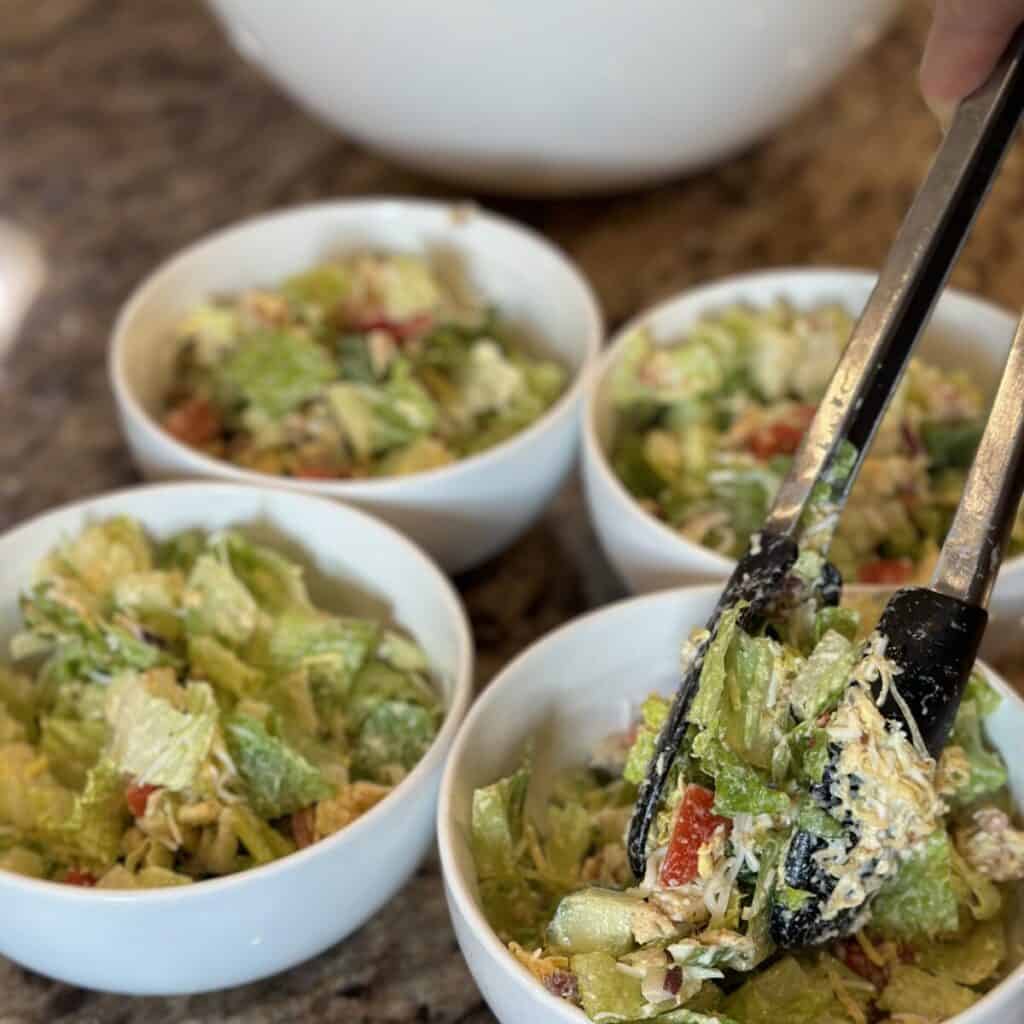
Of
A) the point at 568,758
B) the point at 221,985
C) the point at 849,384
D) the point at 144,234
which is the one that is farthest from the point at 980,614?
the point at 144,234

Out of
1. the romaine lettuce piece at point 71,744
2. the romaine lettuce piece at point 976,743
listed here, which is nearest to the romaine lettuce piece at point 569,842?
the romaine lettuce piece at point 976,743

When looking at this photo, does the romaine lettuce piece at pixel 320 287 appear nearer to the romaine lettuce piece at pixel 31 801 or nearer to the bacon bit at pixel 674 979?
the romaine lettuce piece at pixel 31 801

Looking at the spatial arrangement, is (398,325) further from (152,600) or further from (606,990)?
(606,990)

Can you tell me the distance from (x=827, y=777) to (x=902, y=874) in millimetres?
123

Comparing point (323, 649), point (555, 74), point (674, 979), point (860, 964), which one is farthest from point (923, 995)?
point (555, 74)

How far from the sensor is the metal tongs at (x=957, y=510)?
0.84m

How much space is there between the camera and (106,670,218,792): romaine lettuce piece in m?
0.99

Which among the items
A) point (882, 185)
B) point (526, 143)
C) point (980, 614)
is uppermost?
point (980, 614)

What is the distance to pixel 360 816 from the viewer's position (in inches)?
37.1

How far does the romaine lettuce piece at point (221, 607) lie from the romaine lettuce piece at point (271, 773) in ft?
→ 0.42

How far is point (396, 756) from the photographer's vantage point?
1.06m

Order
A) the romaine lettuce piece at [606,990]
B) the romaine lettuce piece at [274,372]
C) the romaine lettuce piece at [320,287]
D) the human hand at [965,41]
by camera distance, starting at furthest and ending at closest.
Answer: the romaine lettuce piece at [320,287]
the romaine lettuce piece at [274,372]
the human hand at [965,41]
the romaine lettuce piece at [606,990]

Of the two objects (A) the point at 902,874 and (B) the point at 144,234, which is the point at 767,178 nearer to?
(B) the point at 144,234

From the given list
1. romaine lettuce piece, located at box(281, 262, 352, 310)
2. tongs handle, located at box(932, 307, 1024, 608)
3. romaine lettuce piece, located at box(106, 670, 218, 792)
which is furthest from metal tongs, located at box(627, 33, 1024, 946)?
romaine lettuce piece, located at box(281, 262, 352, 310)
